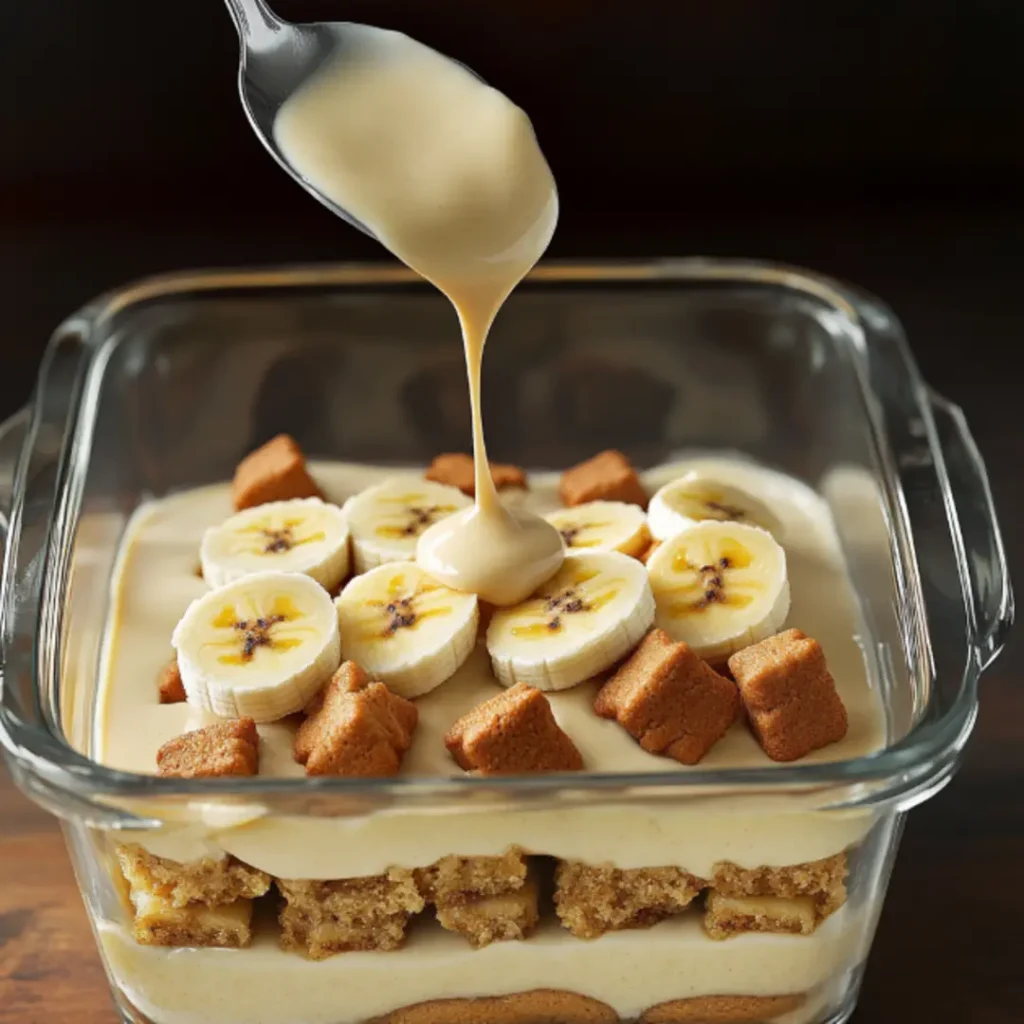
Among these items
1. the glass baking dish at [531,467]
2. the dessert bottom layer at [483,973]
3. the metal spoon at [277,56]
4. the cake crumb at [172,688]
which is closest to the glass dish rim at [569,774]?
the glass baking dish at [531,467]

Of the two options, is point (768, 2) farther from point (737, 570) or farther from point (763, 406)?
point (737, 570)

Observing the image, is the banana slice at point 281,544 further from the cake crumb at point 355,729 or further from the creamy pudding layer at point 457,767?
the cake crumb at point 355,729

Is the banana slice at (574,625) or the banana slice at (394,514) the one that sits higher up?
the banana slice at (574,625)

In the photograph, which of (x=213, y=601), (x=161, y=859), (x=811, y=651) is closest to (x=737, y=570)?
(x=811, y=651)

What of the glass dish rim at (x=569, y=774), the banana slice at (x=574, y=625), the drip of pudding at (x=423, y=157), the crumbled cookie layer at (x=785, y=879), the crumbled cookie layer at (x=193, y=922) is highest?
the drip of pudding at (x=423, y=157)

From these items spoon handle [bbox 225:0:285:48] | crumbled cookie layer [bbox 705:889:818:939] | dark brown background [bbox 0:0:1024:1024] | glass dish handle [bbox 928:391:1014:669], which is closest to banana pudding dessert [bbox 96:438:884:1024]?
crumbled cookie layer [bbox 705:889:818:939]

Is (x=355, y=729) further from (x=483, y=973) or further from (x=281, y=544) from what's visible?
(x=281, y=544)
